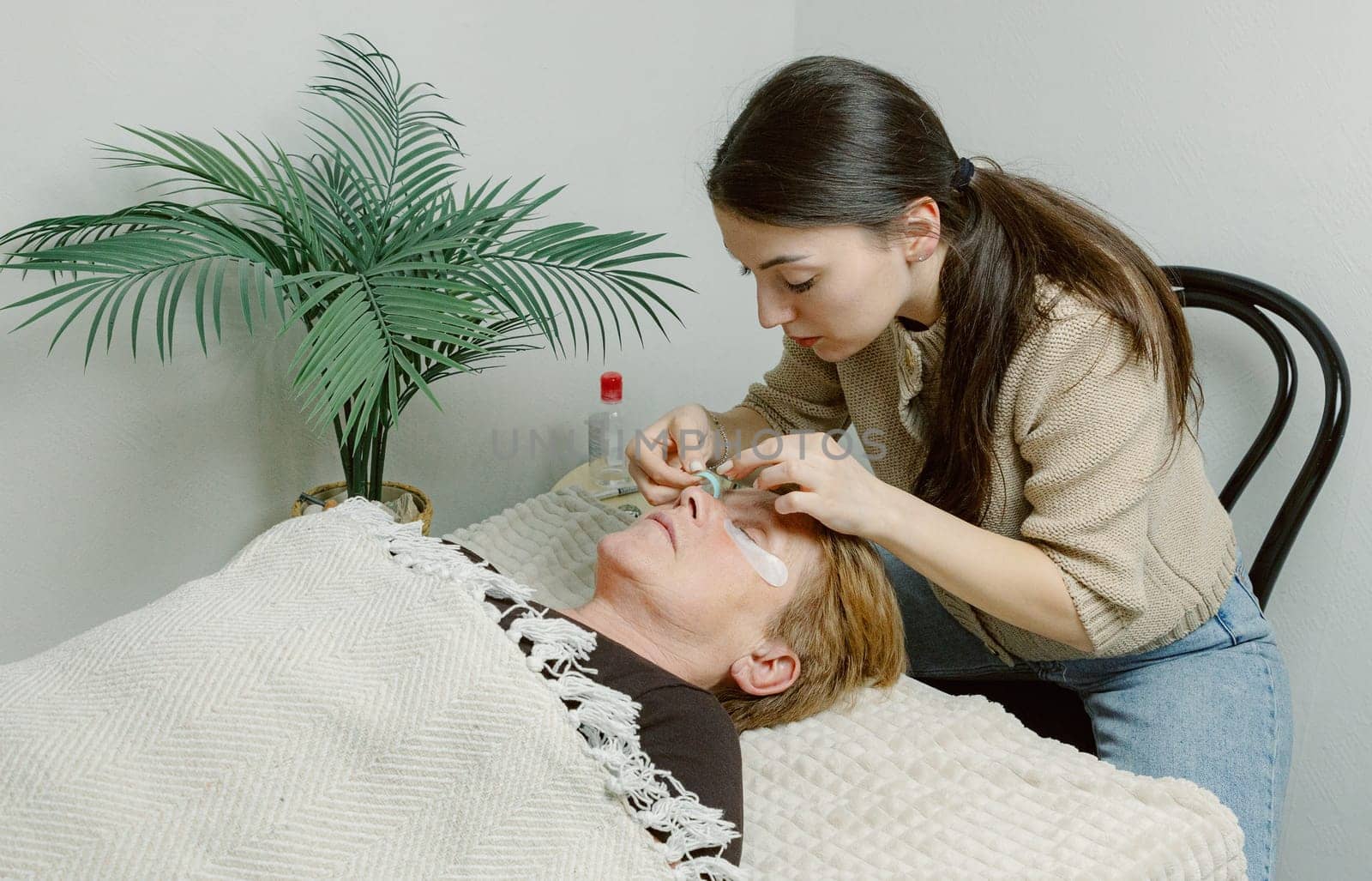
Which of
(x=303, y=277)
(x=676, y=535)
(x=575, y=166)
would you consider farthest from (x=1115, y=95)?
(x=303, y=277)

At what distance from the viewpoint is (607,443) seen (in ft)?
6.61

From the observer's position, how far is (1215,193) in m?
1.62

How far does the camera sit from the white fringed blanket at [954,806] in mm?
1013

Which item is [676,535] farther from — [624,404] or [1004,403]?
[624,404]

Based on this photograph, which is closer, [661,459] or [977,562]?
[977,562]

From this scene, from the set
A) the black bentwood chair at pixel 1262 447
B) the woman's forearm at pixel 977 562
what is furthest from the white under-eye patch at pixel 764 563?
the black bentwood chair at pixel 1262 447

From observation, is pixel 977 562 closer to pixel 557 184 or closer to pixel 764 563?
pixel 764 563

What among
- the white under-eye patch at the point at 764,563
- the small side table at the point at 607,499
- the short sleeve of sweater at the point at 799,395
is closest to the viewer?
the white under-eye patch at the point at 764,563

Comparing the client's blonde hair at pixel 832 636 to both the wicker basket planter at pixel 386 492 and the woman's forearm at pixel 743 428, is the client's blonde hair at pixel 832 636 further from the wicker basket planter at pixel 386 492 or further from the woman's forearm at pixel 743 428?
the wicker basket planter at pixel 386 492

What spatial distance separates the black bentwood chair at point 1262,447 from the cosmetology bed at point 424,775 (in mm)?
414

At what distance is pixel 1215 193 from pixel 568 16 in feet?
3.83

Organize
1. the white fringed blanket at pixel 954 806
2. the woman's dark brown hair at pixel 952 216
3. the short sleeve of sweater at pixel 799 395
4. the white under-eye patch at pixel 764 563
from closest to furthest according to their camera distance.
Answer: the white fringed blanket at pixel 954 806 → the woman's dark brown hair at pixel 952 216 → the white under-eye patch at pixel 764 563 → the short sleeve of sweater at pixel 799 395

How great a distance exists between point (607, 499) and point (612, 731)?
0.89 m

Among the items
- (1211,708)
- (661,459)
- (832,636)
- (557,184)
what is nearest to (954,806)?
(832,636)
